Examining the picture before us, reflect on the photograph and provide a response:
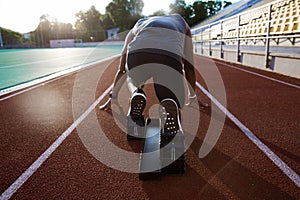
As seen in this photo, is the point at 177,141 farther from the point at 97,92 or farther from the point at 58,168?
the point at 97,92

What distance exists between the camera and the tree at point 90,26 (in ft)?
210

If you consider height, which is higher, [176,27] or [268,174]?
[176,27]

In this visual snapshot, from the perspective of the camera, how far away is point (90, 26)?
232 ft

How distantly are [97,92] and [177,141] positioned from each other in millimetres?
4181

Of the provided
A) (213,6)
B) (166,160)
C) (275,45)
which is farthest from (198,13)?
(166,160)

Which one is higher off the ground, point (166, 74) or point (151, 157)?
point (166, 74)

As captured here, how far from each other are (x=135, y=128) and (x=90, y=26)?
73606 mm


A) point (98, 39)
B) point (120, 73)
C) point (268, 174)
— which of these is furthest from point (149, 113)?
point (98, 39)

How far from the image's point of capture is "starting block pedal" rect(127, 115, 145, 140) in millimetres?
2660

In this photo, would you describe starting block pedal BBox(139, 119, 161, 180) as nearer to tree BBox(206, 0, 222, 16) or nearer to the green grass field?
the green grass field

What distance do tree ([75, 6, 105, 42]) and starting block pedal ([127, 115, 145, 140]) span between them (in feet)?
209

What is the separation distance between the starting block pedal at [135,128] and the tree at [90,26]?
209 feet

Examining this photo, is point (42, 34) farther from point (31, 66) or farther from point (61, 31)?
point (31, 66)

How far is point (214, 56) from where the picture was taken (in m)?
15.2
